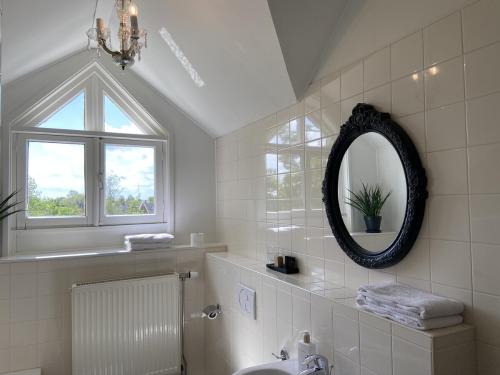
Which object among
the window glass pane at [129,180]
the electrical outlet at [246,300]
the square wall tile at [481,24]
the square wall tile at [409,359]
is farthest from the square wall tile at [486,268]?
the window glass pane at [129,180]

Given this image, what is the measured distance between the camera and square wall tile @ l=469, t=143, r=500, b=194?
100 cm

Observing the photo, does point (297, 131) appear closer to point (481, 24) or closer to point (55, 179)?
point (481, 24)

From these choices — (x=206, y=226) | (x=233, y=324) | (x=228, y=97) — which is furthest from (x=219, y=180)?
(x=233, y=324)

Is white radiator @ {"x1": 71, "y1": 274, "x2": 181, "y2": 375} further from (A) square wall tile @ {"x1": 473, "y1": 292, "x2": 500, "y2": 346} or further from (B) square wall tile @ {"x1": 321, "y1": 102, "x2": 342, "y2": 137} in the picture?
(A) square wall tile @ {"x1": 473, "y1": 292, "x2": 500, "y2": 346}

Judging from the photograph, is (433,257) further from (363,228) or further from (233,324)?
Answer: (233,324)

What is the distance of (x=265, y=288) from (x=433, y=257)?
0.99m

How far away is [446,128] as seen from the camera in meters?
1.14

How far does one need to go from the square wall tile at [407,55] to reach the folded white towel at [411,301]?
30.9 inches

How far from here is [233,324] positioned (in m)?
2.35

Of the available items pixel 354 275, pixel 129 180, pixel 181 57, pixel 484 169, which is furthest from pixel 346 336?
pixel 129 180

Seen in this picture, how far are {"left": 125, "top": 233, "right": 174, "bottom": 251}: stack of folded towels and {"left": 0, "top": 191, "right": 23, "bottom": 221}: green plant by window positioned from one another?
2.58 feet

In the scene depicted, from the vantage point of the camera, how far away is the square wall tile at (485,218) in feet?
3.28

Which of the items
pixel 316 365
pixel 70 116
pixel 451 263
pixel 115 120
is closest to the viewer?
pixel 451 263

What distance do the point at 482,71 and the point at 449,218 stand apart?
1.51 feet
